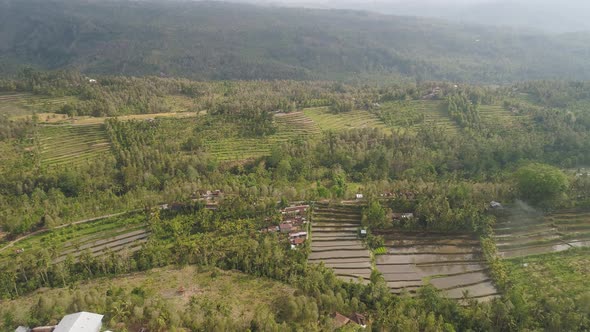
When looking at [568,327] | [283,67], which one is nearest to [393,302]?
[568,327]

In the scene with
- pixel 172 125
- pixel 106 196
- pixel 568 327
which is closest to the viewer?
pixel 568 327

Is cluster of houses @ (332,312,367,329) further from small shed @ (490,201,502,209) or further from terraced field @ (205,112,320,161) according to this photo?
terraced field @ (205,112,320,161)

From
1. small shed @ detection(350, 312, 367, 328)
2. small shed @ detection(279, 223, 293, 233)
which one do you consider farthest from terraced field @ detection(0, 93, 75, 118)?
small shed @ detection(350, 312, 367, 328)

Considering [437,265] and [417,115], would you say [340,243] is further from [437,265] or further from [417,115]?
[417,115]

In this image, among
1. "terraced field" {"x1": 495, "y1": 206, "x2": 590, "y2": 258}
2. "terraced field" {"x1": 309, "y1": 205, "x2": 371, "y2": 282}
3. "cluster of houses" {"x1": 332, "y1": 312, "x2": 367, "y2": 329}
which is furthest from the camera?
"terraced field" {"x1": 495, "y1": 206, "x2": 590, "y2": 258}

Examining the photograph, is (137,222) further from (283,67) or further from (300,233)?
(283,67)
